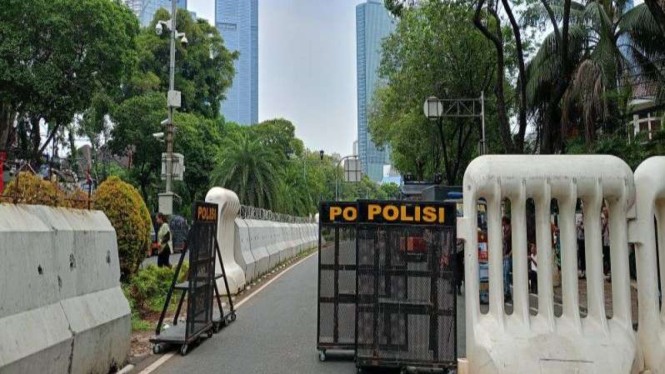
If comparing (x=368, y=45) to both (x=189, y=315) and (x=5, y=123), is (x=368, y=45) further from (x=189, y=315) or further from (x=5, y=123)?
(x=189, y=315)

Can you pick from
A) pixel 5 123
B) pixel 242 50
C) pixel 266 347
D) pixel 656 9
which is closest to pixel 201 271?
pixel 266 347

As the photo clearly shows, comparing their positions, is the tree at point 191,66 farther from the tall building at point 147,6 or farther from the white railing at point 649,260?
the white railing at point 649,260

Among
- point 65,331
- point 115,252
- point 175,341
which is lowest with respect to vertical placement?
point 175,341

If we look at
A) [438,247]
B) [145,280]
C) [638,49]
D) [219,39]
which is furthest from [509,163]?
[219,39]

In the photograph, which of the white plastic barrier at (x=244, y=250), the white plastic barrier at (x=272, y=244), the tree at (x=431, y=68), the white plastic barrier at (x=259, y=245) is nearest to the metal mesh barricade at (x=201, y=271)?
the white plastic barrier at (x=244, y=250)

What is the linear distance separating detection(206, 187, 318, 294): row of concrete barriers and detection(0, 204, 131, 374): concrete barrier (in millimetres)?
6580

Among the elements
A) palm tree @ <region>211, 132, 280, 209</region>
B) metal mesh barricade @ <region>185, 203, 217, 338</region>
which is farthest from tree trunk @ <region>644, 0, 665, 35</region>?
palm tree @ <region>211, 132, 280, 209</region>

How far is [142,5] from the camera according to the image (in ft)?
123

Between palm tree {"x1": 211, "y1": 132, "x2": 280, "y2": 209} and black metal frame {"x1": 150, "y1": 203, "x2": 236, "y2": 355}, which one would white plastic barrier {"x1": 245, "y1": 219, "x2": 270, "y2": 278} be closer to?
black metal frame {"x1": 150, "y1": 203, "x2": 236, "y2": 355}

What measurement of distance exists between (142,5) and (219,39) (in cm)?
1266

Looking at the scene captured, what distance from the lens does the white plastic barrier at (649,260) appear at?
6.03m

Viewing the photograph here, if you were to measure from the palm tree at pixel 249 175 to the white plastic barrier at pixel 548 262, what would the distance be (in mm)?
30288

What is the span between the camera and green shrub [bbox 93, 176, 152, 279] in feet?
40.6

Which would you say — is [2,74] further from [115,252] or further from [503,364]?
[503,364]
